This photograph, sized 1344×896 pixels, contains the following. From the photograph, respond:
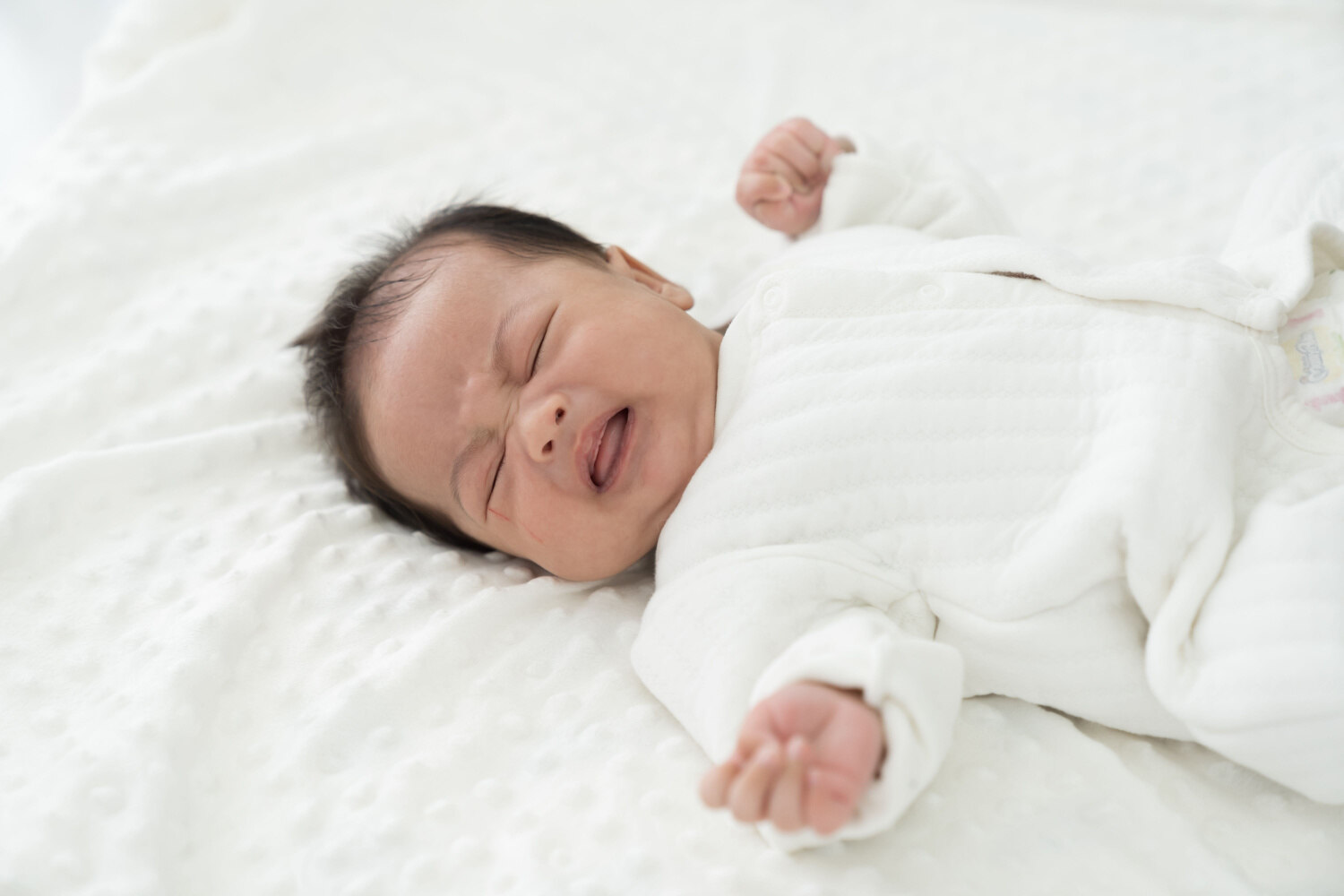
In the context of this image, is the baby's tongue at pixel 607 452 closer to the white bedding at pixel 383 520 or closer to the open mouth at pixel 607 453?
the open mouth at pixel 607 453

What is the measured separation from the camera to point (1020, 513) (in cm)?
86

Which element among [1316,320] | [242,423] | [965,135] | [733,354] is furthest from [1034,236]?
[242,423]

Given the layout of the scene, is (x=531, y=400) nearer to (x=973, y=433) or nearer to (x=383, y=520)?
(x=383, y=520)

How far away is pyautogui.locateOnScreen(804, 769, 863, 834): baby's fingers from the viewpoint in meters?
0.63

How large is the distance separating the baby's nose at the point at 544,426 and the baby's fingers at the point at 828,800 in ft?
1.28

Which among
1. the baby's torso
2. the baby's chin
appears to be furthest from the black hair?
the baby's torso

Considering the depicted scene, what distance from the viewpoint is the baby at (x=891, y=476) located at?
72 centimetres

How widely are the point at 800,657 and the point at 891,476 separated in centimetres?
22

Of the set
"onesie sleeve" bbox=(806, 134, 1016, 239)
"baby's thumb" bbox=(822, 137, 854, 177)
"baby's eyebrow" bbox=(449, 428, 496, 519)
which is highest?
"baby's thumb" bbox=(822, 137, 854, 177)

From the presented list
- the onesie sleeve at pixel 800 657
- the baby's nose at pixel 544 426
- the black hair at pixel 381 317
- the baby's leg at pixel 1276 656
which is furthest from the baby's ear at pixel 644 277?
the baby's leg at pixel 1276 656

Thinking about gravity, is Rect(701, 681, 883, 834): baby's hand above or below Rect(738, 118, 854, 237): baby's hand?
below

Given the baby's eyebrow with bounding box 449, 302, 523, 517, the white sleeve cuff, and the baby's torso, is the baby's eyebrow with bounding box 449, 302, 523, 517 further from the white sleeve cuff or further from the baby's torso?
the white sleeve cuff

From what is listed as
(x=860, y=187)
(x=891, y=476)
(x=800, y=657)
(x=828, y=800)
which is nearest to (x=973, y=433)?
(x=891, y=476)

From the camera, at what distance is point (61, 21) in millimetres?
2021
